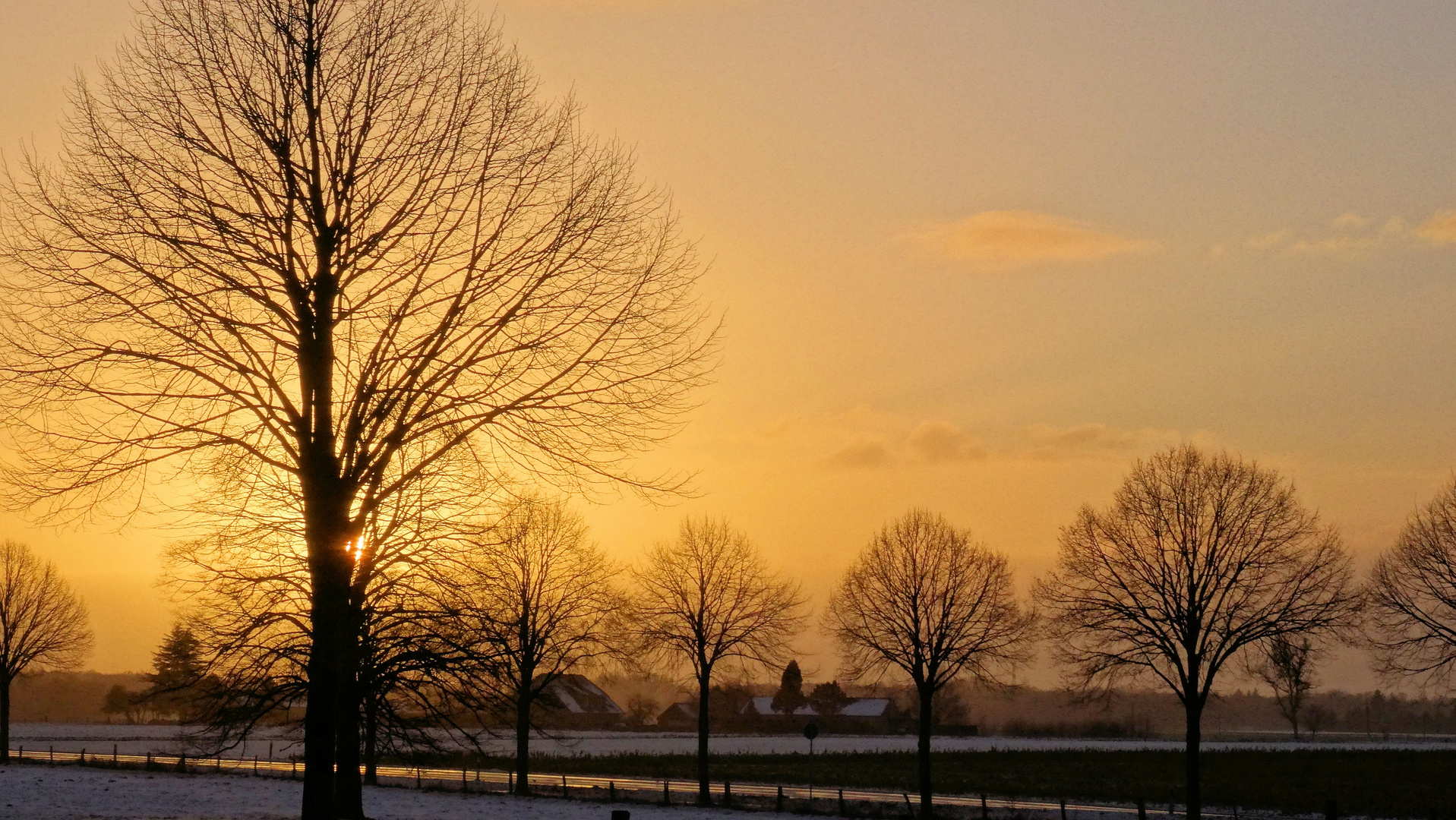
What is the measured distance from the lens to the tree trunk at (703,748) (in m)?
40.5

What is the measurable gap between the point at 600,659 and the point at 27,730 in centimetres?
7699

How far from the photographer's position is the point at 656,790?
4531 cm

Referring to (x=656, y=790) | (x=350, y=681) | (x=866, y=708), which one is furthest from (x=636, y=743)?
(x=350, y=681)

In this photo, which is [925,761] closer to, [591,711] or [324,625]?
[324,625]

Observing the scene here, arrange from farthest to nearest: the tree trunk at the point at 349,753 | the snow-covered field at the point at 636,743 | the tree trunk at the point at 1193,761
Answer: the snow-covered field at the point at 636,743 < the tree trunk at the point at 1193,761 < the tree trunk at the point at 349,753

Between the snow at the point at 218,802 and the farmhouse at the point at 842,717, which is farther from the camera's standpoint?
the farmhouse at the point at 842,717

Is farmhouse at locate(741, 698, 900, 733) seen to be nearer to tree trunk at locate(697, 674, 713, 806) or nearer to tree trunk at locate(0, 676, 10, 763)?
tree trunk at locate(0, 676, 10, 763)

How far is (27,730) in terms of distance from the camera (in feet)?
328

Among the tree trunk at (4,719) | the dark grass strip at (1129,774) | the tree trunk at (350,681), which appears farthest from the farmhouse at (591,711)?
the tree trunk at (350,681)

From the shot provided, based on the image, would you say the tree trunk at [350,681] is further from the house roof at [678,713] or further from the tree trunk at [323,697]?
the house roof at [678,713]

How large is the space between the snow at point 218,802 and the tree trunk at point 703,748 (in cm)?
282

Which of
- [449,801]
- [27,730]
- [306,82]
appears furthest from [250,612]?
[27,730]

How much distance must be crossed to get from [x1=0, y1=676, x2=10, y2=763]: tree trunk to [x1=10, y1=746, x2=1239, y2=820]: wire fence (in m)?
0.94

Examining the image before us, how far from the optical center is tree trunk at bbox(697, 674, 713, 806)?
40531 mm
